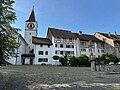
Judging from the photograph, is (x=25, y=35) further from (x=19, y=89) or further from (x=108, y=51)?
(x=19, y=89)

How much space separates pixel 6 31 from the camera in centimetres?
701

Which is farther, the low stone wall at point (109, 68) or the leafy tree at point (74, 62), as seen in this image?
the leafy tree at point (74, 62)

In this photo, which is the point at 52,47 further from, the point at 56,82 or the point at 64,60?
the point at 56,82

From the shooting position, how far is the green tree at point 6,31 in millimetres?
6786

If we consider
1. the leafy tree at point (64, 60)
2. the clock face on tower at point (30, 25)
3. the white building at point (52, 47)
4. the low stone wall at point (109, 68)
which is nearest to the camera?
the low stone wall at point (109, 68)

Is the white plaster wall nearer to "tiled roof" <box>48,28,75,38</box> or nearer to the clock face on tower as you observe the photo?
"tiled roof" <box>48,28,75,38</box>

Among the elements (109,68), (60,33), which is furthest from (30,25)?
(109,68)

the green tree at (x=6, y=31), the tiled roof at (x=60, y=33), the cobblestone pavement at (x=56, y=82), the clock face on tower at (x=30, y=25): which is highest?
the clock face on tower at (x=30, y=25)

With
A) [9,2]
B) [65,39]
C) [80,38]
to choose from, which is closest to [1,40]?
[9,2]

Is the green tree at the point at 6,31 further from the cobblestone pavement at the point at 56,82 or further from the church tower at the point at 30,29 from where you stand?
the church tower at the point at 30,29

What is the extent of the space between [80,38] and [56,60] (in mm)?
12378

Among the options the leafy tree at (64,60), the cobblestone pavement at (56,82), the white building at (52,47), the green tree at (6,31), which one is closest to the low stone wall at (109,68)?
Result: the cobblestone pavement at (56,82)

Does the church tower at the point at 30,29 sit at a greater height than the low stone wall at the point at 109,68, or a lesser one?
greater

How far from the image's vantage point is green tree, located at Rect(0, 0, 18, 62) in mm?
6786
